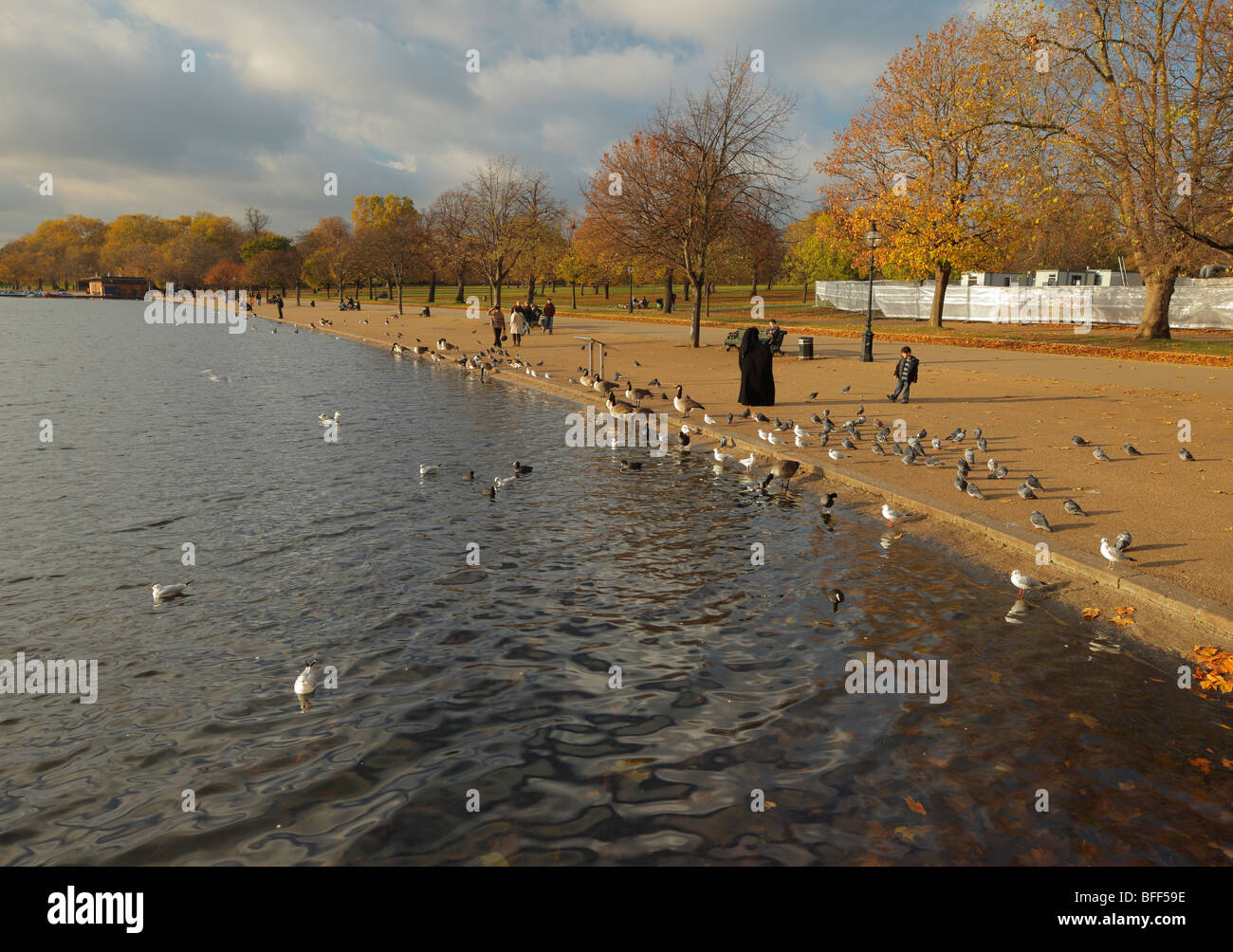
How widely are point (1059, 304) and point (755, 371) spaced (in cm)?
3513

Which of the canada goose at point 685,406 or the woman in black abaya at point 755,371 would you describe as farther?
the woman in black abaya at point 755,371

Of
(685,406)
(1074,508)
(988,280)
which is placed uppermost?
(988,280)

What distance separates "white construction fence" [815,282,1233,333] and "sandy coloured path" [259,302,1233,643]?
32.7 feet

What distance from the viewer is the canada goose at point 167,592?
7.90m

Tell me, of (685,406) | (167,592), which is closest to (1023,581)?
(167,592)

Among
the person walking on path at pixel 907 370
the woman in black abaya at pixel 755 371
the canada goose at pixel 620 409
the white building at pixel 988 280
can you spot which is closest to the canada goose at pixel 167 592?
the canada goose at pixel 620 409

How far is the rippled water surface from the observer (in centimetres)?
459

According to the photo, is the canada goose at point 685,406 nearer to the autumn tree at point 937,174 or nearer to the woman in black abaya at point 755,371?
the woman in black abaya at point 755,371

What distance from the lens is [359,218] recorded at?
118 m

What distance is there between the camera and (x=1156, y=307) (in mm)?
33469

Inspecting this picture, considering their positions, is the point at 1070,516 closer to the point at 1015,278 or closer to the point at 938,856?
the point at 938,856

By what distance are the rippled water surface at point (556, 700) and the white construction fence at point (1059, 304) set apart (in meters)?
28.8

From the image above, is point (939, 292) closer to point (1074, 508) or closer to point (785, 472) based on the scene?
point (785, 472)

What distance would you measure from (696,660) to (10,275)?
244 meters
